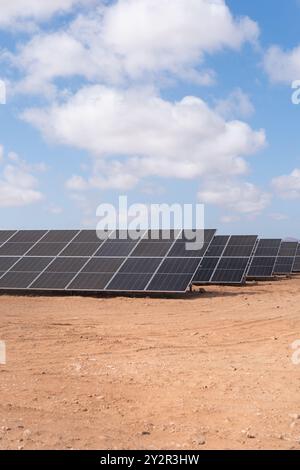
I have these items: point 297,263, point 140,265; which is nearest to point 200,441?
point 140,265

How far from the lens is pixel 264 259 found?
104 feet

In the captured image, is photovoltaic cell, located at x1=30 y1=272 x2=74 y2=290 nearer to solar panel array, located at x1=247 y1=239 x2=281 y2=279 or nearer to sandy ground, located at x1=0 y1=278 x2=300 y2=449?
sandy ground, located at x1=0 y1=278 x2=300 y2=449

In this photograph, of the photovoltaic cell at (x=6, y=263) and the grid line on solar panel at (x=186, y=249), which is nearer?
the grid line on solar panel at (x=186, y=249)

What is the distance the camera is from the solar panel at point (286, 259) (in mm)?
34750

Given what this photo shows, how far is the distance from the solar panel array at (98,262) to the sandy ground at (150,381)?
4.64 m

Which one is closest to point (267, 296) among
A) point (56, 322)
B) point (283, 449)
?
point (56, 322)

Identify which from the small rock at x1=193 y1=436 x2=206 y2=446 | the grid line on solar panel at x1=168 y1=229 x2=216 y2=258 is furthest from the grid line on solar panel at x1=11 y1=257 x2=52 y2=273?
the small rock at x1=193 y1=436 x2=206 y2=446

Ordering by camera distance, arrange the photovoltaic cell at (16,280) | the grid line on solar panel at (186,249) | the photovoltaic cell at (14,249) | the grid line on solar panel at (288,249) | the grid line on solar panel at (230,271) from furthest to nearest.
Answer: the grid line on solar panel at (288,249) → the grid line on solar panel at (230,271) → the photovoltaic cell at (14,249) → the grid line on solar panel at (186,249) → the photovoltaic cell at (16,280)

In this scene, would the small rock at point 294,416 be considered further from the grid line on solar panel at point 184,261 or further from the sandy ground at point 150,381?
the grid line on solar panel at point 184,261

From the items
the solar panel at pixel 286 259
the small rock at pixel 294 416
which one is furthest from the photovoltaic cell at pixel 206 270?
the small rock at pixel 294 416

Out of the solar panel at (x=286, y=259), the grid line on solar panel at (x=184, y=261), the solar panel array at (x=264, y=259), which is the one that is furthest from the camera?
the solar panel at (x=286, y=259)
